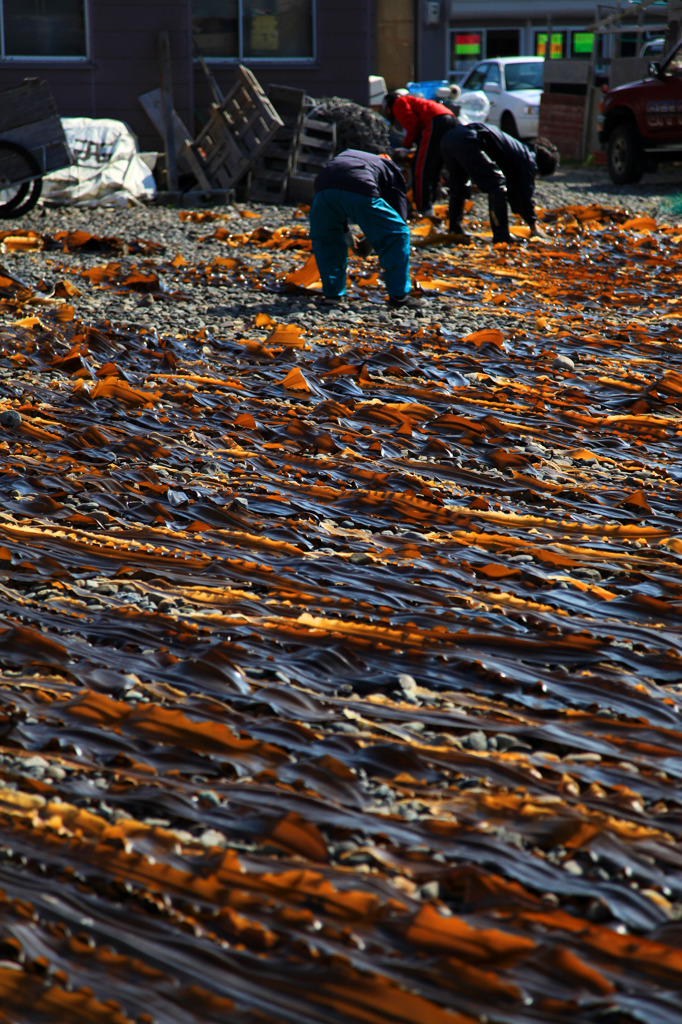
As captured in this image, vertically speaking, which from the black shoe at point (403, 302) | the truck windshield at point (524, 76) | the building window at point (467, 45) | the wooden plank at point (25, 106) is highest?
the building window at point (467, 45)

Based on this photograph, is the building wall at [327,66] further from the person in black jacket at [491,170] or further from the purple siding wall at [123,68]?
the person in black jacket at [491,170]

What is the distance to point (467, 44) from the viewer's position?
109 feet

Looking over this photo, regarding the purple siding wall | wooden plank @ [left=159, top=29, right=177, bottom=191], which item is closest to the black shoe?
wooden plank @ [left=159, top=29, right=177, bottom=191]

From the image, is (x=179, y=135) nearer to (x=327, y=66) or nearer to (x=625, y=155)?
(x=327, y=66)

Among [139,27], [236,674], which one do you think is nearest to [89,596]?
[236,674]

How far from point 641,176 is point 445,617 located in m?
15.5

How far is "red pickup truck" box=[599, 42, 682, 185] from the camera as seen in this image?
15383mm

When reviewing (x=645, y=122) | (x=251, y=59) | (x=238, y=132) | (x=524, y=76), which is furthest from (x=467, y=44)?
(x=238, y=132)

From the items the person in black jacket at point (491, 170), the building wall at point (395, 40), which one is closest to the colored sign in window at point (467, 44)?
the building wall at point (395, 40)

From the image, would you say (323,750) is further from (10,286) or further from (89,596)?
(10,286)

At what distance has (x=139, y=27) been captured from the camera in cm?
1425

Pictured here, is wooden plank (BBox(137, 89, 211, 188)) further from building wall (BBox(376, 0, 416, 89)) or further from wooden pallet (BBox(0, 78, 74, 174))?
building wall (BBox(376, 0, 416, 89))

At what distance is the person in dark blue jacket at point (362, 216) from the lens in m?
7.38

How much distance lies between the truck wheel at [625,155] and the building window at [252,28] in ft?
16.1
